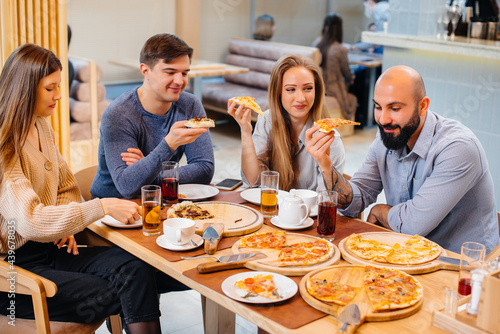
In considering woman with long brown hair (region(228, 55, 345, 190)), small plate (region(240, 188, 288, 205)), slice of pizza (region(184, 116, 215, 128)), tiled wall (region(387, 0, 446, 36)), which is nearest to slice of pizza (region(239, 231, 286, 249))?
small plate (region(240, 188, 288, 205))

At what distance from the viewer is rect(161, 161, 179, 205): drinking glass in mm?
2281

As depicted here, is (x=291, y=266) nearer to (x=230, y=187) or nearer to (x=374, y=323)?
(x=374, y=323)

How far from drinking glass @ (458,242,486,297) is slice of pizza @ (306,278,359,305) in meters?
0.28

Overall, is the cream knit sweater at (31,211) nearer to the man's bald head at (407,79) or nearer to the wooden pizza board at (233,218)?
the wooden pizza board at (233,218)

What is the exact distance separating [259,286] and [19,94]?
116cm

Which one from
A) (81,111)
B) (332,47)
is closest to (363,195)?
(81,111)

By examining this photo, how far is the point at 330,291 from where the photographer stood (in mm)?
1549

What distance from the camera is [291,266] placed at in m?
1.73

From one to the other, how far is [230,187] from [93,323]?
897mm

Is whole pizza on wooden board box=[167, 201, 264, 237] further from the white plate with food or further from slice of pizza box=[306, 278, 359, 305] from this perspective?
slice of pizza box=[306, 278, 359, 305]

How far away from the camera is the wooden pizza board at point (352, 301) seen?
1443 mm

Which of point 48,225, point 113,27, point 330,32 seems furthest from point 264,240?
point 330,32

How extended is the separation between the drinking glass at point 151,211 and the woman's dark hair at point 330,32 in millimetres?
5258

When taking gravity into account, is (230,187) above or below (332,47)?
below
